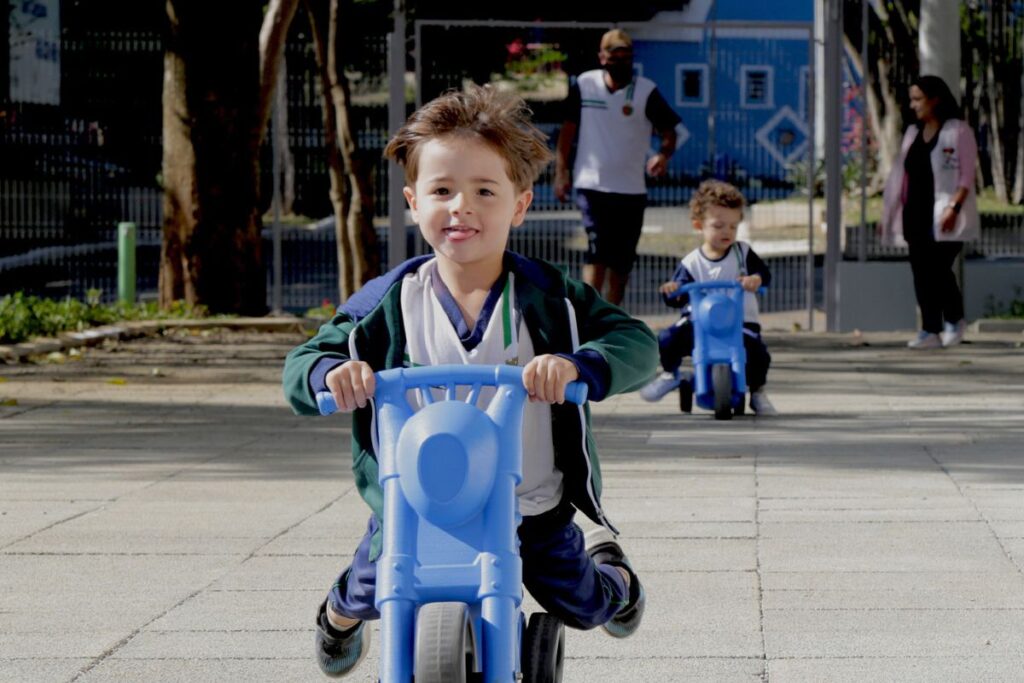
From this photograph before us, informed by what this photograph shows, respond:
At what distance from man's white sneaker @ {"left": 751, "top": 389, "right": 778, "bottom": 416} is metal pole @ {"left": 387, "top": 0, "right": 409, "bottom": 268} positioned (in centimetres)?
607

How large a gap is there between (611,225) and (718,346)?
83.7 inches

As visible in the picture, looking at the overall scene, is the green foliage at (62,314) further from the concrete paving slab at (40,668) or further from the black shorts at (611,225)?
the concrete paving slab at (40,668)

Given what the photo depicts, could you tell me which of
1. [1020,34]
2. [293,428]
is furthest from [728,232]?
[1020,34]

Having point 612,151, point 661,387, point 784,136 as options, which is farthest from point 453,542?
point 784,136

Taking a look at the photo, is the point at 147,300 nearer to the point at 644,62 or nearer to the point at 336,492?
the point at 644,62

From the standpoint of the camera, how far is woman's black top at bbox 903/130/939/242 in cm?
1491

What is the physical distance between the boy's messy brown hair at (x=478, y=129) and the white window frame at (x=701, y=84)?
1281 cm

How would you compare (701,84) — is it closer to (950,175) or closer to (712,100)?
(712,100)

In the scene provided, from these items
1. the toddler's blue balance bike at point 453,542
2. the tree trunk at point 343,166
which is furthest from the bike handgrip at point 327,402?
the tree trunk at point 343,166

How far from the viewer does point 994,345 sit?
49.1 feet

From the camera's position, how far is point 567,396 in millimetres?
3729

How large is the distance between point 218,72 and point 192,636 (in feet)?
35.4

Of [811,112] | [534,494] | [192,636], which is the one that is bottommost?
[192,636]

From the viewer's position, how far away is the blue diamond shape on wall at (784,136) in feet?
54.3
